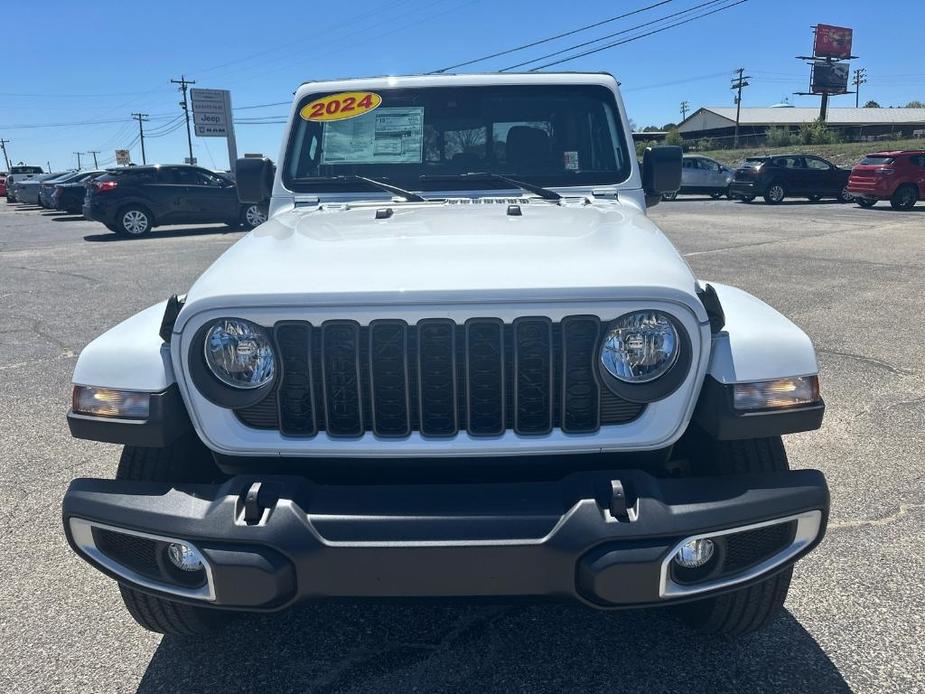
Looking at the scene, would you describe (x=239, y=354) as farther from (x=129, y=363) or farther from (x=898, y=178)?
(x=898, y=178)

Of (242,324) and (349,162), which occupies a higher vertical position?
(349,162)

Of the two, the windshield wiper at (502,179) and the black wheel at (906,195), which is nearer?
the windshield wiper at (502,179)

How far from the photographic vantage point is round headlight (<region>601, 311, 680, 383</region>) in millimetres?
2031

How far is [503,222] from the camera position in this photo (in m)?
2.78

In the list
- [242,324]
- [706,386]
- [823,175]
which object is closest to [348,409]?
[242,324]

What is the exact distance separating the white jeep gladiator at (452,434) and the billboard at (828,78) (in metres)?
78.4

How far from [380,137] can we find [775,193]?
2300cm

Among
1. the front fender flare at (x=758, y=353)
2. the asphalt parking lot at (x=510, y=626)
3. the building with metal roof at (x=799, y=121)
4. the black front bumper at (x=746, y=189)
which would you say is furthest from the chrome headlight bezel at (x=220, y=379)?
the building with metal roof at (x=799, y=121)

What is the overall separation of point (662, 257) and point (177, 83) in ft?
246

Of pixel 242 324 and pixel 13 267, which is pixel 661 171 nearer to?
pixel 242 324

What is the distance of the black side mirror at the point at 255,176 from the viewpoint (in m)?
3.68

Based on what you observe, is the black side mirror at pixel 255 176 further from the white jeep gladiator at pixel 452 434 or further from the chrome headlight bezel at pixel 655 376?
the chrome headlight bezel at pixel 655 376

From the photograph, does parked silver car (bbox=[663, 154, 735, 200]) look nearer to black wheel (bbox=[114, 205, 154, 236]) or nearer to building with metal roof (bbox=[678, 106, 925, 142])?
→ black wheel (bbox=[114, 205, 154, 236])

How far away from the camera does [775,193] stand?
23.7 meters
